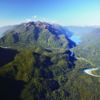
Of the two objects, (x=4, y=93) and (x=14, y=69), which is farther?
(x=14, y=69)

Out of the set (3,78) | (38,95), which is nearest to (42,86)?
(38,95)

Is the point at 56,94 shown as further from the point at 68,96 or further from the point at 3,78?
the point at 3,78

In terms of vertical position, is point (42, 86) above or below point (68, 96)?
above

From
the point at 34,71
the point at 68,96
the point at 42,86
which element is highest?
the point at 34,71

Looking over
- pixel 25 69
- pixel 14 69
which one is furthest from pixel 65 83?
pixel 14 69

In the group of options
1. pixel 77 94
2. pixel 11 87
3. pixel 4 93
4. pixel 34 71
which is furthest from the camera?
pixel 34 71

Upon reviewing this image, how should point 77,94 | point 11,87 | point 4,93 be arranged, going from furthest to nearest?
point 77,94 → point 11,87 → point 4,93
